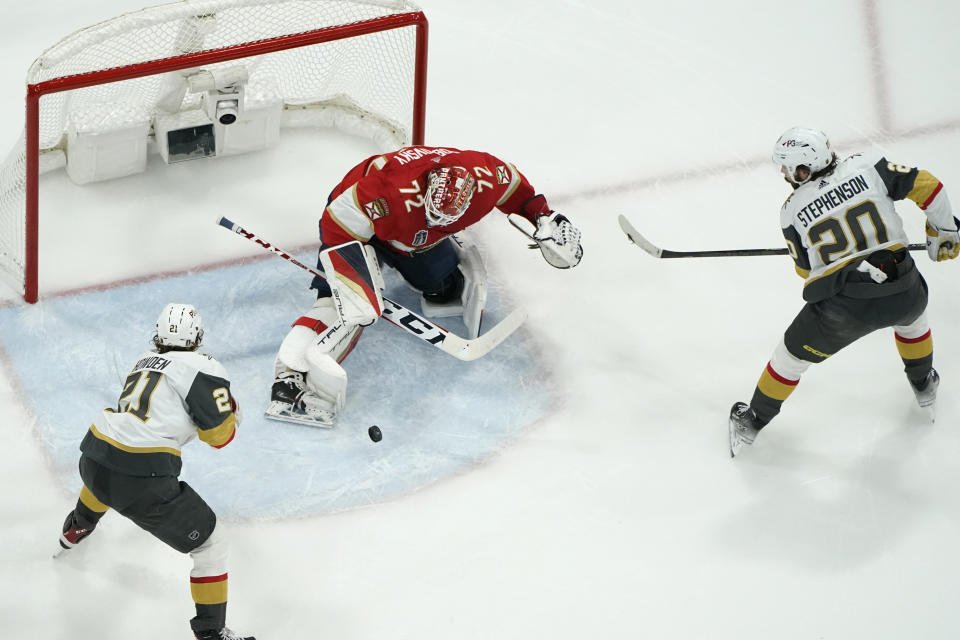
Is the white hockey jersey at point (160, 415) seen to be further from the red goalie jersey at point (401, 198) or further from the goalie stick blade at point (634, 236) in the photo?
A: the goalie stick blade at point (634, 236)

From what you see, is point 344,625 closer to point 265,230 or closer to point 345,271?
point 345,271

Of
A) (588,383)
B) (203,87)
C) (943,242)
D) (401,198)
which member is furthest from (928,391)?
(203,87)

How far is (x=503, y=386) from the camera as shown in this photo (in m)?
4.59

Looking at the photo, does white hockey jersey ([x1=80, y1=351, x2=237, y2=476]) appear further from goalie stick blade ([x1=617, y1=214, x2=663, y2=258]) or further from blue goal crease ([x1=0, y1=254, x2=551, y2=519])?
goalie stick blade ([x1=617, y1=214, x2=663, y2=258])

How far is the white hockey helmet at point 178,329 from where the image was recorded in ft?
12.1

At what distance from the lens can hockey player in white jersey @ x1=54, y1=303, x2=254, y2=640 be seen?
3.63 meters

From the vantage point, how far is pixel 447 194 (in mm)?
4254

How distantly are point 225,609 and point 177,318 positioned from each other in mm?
791

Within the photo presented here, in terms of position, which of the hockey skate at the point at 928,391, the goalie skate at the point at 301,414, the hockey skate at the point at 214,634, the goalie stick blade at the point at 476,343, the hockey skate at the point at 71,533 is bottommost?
the hockey skate at the point at 214,634

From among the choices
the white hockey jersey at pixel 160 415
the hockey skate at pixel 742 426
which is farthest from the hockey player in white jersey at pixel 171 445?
the hockey skate at pixel 742 426

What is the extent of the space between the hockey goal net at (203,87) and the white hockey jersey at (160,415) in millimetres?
1061

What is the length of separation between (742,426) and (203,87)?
83.1 inches

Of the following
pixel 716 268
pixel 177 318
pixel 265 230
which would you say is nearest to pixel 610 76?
pixel 716 268

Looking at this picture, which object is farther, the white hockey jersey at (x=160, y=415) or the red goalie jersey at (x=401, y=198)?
the red goalie jersey at (x=401, y=198)
